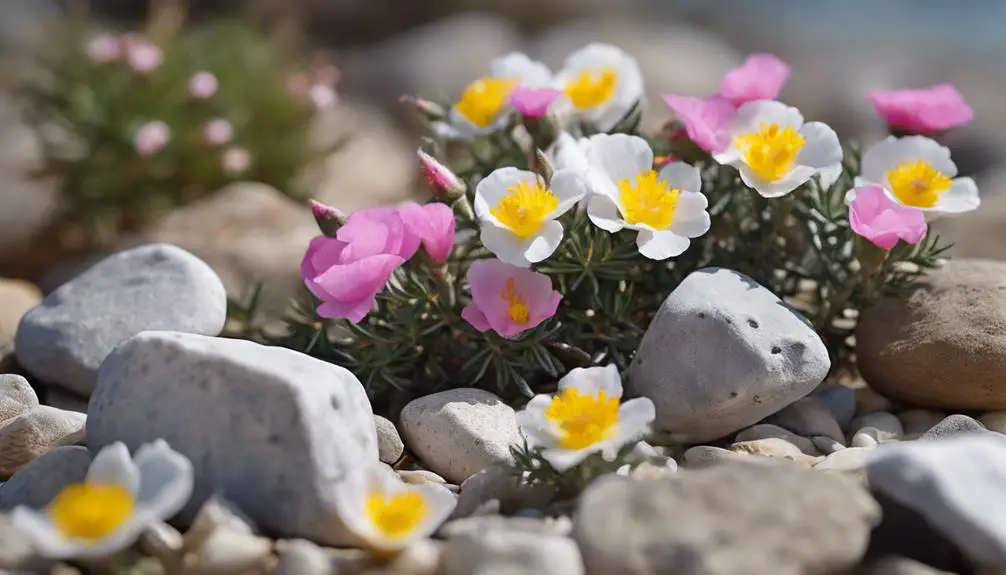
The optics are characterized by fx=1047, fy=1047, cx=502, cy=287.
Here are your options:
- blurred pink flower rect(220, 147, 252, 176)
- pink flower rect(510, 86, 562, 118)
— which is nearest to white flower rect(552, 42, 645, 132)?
pink flower rect(510, 86, 562, 118)

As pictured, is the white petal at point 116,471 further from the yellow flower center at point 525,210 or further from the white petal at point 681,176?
the white petal at point 681,176

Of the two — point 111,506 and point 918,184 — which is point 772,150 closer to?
point 918,184

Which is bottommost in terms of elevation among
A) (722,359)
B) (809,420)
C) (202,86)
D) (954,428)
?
(202,86)

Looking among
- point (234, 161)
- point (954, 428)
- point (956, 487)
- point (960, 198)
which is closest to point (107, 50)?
point (234, 161)

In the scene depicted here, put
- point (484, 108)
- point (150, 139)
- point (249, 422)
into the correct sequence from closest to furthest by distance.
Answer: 1. point (249, 422)
2. point (484, 108)
3. point (150, 139)

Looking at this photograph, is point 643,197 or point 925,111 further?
point 925,111

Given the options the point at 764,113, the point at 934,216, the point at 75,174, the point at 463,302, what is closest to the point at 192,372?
the point at 463,302

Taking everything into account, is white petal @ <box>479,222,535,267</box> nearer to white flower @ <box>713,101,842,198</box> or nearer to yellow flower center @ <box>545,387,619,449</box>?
yellow flower center @ <box>545,387,619,449</box>
